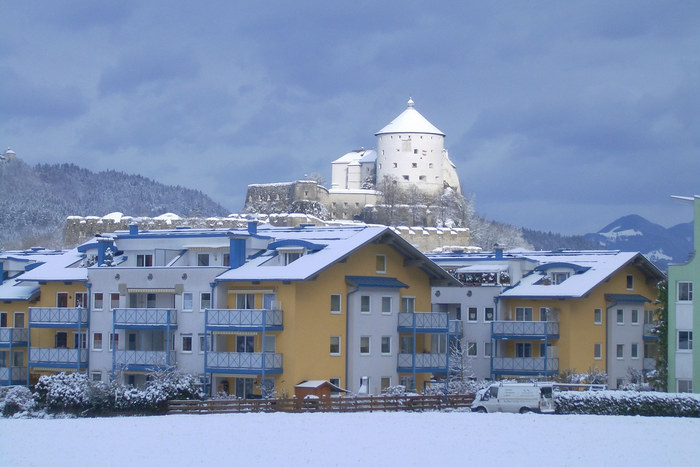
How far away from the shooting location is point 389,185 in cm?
14062

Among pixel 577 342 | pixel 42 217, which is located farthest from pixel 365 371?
pixel 42 217

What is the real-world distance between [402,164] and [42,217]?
53.7 m

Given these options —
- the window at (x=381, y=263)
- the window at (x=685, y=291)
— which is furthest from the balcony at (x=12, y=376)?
the window at (x=685, y=291)

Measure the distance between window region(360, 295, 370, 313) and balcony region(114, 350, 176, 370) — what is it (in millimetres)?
7781

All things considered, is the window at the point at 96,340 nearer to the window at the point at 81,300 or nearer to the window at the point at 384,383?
the window at the point at 81,300

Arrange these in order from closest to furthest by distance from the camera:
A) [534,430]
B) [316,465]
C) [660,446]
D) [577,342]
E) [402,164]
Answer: [316,465] < [660,446] < [534,430] < [577,342] < [402,164]

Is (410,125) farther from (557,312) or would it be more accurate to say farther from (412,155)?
(557,312)

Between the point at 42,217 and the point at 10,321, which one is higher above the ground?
the point at 42,217

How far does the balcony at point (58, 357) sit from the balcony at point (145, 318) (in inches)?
114

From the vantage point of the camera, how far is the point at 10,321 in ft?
207

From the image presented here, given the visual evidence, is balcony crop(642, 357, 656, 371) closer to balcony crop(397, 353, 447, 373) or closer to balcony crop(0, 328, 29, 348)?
balcony crop(397, 353, 447, 373)

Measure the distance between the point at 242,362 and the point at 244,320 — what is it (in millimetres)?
1592

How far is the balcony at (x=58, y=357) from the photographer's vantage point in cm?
5819

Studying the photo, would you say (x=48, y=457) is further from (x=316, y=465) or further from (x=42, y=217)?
(x=42, y=217)
